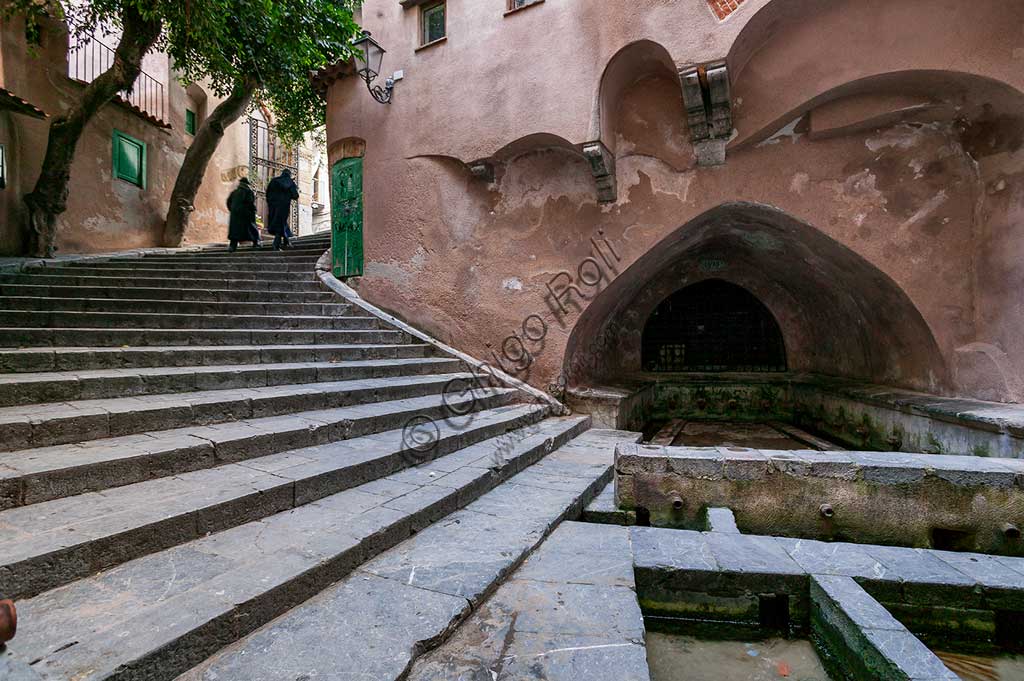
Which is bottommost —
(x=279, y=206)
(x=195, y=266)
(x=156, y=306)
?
(x=156, y=306)

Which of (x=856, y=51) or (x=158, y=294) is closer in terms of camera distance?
(x=856, y=51)

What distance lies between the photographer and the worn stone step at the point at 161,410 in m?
2.59

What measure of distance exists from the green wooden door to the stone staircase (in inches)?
120

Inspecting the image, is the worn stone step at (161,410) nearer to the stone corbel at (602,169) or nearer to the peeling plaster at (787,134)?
the stone corbel at (602,169)

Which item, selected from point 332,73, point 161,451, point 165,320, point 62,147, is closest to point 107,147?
point 62,147

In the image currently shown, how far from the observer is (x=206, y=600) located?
1.73 metres

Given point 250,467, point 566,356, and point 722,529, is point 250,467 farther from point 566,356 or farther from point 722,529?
point 566,356

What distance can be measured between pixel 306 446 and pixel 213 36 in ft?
22.4

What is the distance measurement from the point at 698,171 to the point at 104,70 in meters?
13.6

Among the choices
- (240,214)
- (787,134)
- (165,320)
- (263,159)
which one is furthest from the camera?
(263,159)

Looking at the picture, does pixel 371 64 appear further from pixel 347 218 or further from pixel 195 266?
pixel 195 266

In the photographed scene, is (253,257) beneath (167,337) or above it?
above

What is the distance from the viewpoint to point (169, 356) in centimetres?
412

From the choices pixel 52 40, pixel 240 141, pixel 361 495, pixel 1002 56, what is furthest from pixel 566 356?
pixel 240 141
